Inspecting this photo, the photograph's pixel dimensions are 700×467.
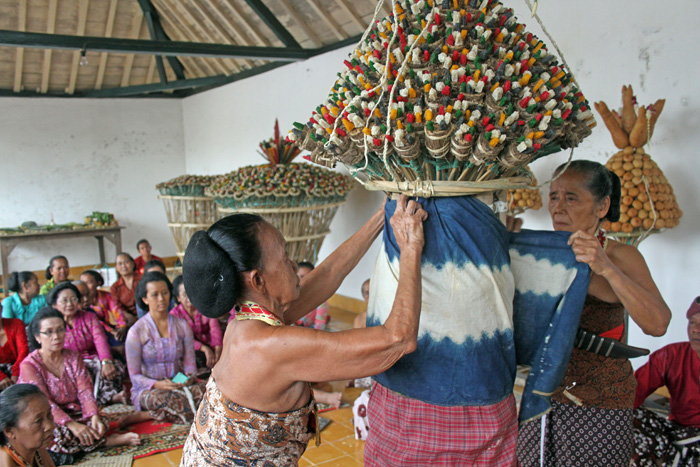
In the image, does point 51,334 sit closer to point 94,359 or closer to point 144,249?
point 94,359

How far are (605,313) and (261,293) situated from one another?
3.75 feet

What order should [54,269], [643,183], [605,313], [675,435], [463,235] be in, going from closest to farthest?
[463,235], [605,313], [675,435], [643,183], [54,269]

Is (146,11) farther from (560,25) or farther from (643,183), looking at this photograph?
(643,183)

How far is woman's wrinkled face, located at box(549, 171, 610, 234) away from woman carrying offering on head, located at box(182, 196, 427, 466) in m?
0.70

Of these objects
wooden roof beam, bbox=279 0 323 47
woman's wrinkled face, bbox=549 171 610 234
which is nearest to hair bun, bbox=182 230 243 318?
woman's wrinkled face, bbox=549 171 610 234

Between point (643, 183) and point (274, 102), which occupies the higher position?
point (274, 102)

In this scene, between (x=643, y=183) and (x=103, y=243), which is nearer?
(x=643, y=183)

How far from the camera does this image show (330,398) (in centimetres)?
383

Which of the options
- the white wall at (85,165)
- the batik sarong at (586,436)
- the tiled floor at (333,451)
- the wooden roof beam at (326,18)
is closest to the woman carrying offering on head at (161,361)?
the tiled floor at (333,451)

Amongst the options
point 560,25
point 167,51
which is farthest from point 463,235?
point 167,51

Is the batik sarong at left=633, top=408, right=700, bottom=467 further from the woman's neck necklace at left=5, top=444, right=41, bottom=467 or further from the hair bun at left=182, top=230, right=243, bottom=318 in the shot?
the woman's neck necklace at left=5, top=444, right=41, bottom=467

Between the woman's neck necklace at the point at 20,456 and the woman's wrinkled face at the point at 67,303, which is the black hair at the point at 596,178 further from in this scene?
the woman's wrinkled face at the point at 67,303

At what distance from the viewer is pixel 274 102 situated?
7.66 meters

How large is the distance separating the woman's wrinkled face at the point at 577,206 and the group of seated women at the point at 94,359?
2320 mm
